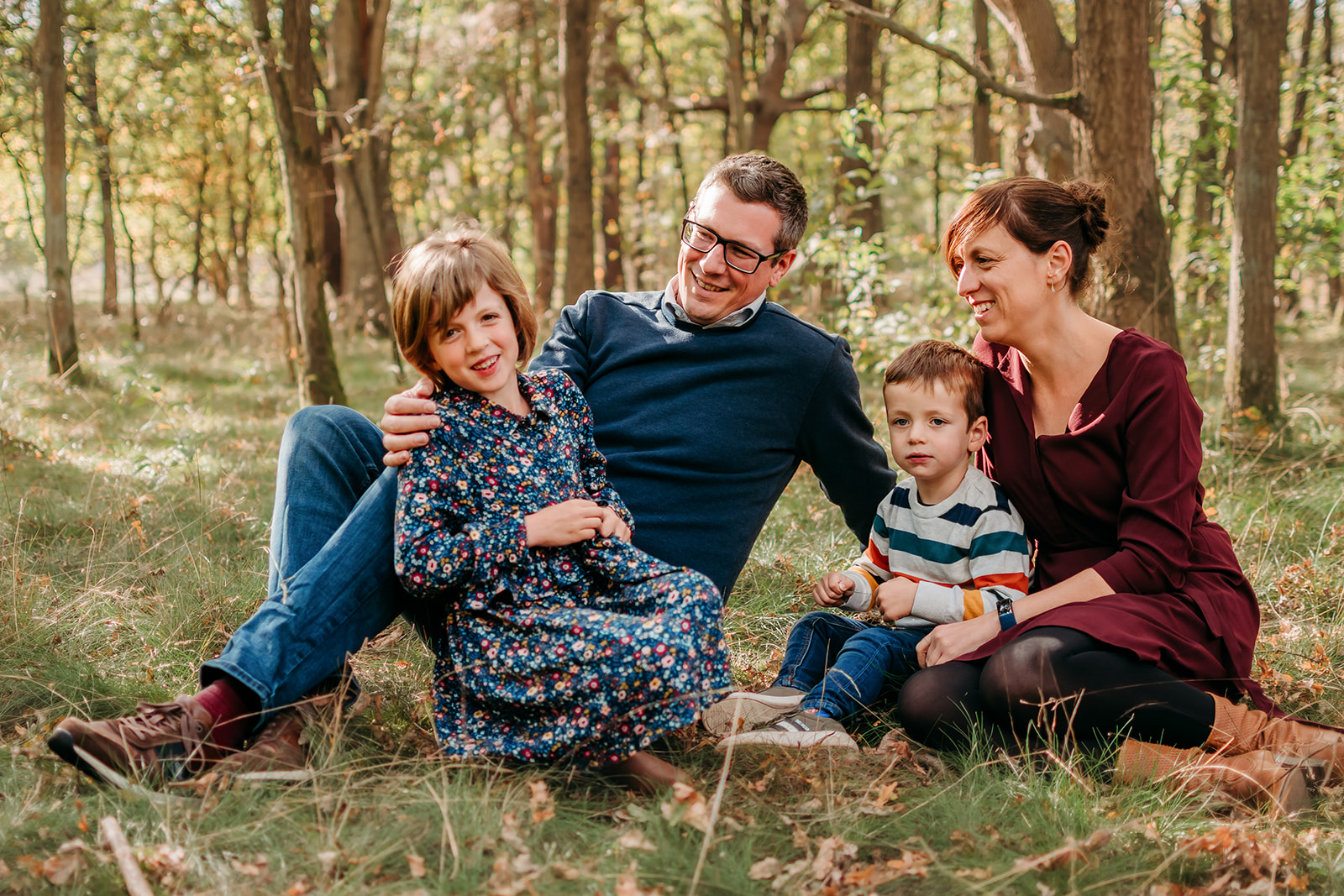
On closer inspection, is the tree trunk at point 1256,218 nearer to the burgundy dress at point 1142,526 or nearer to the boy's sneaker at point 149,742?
the burgundy dress at point 1142,526

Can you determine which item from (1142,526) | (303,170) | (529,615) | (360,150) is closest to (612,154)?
(360,150)

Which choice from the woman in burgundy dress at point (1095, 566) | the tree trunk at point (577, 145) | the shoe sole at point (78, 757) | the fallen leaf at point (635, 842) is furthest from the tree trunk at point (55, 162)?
the woman in burgundy dress at point (1095, 566)

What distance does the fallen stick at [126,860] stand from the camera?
1817mm

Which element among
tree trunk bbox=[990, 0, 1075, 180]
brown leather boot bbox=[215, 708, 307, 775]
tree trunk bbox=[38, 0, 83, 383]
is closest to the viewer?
brown leather boot bbox=[215, 708, 307, 775]

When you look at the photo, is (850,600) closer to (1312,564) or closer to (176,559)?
(1312,564)

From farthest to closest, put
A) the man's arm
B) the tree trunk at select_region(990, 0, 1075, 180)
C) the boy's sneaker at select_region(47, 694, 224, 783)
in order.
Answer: the tree trunk at select_region(990, 0, 1075, 180) < the man's arm < the boy's sneaker at select_region(47, 694, 224, 783)

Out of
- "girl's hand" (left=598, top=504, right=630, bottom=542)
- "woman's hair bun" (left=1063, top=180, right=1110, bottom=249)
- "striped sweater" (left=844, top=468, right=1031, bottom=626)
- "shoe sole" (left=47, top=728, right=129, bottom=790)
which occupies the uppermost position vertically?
"woman's hair bun" (left=1063, top=180, right=1110, bottom=249)

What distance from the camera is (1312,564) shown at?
3.87 m

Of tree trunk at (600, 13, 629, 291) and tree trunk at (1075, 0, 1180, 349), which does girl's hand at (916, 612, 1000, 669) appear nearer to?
tree trunk at (1075, 0, 1180, 349)

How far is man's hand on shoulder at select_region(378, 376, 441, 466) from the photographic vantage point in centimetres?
237

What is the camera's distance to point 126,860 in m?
1.86

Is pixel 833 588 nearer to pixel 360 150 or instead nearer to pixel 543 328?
pixel 543 328

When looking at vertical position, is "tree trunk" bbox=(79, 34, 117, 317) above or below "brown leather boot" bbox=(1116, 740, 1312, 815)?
above

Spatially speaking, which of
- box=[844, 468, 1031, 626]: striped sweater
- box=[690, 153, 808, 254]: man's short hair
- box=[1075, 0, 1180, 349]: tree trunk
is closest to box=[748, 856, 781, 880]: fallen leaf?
box=[844, 468, 1031, 626]: striped sweater
